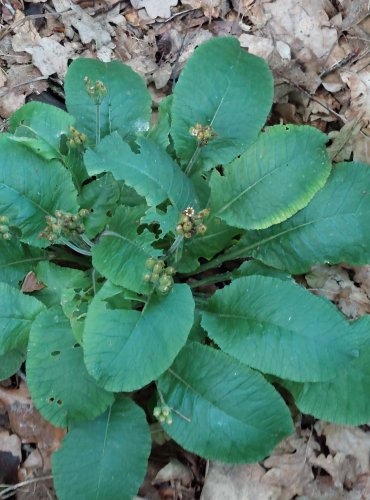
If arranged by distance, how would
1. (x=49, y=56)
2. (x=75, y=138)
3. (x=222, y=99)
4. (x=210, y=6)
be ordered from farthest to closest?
(x=210, y=6)
(x=49, y=56)
(x=222, y=99)
(x=75, y=138)

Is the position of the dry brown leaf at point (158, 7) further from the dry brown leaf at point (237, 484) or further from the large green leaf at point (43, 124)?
the dry brown leaf at point (237, 484)

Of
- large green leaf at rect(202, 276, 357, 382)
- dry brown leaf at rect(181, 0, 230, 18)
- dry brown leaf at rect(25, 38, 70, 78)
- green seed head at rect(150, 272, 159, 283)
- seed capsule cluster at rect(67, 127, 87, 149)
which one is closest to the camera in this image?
green seed head at rect(150, 272, 159, 283)

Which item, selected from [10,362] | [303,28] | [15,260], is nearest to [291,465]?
[10,362]

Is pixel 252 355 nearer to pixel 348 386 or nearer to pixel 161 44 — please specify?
pixel 348 386

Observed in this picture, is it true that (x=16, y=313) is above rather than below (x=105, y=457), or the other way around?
above

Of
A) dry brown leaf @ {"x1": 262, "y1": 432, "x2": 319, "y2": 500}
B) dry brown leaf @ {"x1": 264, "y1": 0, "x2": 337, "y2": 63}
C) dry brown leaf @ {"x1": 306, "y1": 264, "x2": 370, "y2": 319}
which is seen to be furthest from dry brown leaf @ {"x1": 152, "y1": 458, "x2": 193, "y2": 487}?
dry brown leaf @ {"x1": 264, "y1": 0, "x2": 337, "y2": 63}

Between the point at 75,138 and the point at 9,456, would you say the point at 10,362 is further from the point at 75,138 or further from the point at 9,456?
the point at 75,138

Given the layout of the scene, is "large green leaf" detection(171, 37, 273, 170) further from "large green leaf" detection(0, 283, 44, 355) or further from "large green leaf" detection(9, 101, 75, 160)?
"large green leaf" detection(0, 283, 44, 355)


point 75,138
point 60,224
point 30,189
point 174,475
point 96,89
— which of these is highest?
point 96,89
